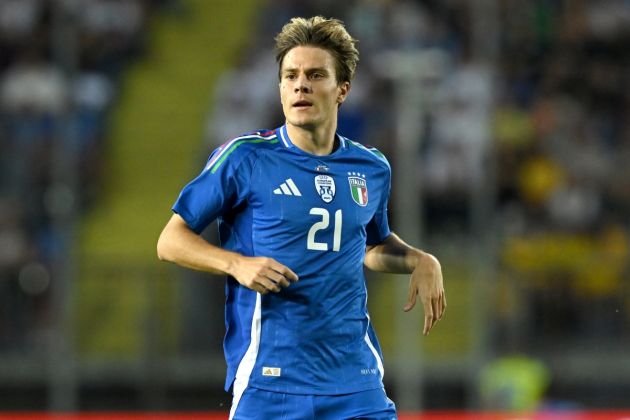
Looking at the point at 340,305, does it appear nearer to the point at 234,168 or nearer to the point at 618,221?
the point at 234,168

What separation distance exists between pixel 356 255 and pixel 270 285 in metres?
0.57

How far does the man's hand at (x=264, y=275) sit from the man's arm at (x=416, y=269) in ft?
2.04

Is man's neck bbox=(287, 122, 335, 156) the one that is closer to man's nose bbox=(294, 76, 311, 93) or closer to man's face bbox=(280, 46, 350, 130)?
man's face bbox=(280, 46, 350, 130)

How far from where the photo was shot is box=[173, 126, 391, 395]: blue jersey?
4.24 meters

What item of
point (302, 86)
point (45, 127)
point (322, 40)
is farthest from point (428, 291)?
point (45, 127)

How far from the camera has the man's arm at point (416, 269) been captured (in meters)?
4.42

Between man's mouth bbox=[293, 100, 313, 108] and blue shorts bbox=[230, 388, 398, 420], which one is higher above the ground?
man's mouth bbox=[293, 100, 313, 108]

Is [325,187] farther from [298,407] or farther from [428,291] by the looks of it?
[298,407]

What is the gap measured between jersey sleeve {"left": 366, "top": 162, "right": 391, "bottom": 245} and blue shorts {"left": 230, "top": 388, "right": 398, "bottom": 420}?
673 millimetres

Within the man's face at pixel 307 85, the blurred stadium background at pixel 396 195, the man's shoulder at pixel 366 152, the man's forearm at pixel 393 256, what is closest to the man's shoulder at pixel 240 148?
the man's face at pixel 307 85

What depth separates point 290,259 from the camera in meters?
4.25

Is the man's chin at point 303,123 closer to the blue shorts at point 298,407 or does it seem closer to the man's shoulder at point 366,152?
the man's shoulder at point 366,152

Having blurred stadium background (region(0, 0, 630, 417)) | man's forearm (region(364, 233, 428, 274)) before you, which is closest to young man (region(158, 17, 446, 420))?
man's forearm (region(364, 233, 428, 274))

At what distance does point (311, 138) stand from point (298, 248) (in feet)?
1.33
